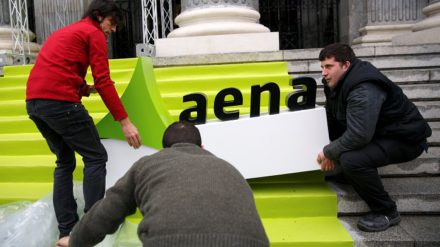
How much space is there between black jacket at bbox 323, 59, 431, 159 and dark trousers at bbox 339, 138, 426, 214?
53mm

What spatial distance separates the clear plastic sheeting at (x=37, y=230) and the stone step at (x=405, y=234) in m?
1.45

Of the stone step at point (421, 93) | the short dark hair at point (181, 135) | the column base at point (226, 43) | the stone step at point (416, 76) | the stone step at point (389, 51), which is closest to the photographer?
the short dark hair at point (181, 135)

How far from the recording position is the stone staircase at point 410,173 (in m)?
2.71

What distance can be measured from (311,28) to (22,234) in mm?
10646

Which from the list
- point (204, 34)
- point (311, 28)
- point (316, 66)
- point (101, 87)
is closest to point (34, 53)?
point (204, 34)

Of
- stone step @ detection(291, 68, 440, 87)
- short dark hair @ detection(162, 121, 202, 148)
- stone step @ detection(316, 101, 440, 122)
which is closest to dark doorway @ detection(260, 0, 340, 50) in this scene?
stone step @ detection(291, 68, 440, 87)

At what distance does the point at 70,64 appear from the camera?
254 centimetres

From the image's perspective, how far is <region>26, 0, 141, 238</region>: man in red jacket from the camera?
2516mm

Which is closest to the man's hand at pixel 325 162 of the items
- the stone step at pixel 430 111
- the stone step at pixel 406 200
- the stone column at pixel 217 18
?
the stone step at pixel 406 200

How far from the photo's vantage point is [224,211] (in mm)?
1342

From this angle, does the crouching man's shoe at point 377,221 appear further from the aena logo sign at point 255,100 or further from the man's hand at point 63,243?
the man's hand at point 63,243

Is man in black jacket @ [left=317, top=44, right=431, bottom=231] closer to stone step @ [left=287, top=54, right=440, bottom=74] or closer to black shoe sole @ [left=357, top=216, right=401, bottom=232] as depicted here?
black shoe sole @ [left=357, top=216, right=401, bottom=232]

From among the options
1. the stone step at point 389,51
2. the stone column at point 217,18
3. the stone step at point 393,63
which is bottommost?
the stone step at point 393,63

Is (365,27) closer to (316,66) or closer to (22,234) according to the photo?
(316,66)
